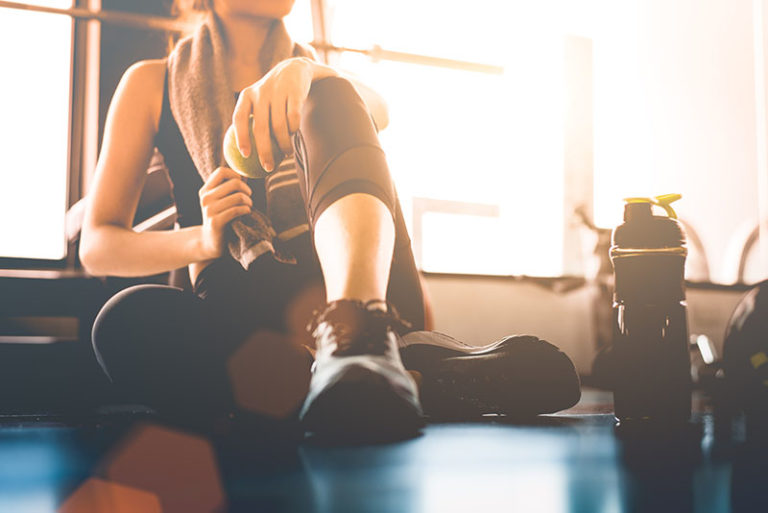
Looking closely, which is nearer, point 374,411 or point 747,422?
point 374,411

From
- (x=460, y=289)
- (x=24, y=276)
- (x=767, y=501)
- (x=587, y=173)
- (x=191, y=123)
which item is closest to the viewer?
(x=767, y=501)

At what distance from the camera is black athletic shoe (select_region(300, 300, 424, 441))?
67 cm

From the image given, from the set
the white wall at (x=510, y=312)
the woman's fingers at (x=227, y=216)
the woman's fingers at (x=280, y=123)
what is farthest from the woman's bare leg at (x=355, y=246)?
the white wall at (x=510, y=312)

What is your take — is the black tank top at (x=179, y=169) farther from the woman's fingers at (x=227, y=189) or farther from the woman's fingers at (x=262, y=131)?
the woman's fingers at (x=262, y=131)

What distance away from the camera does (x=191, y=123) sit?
4.79 feet

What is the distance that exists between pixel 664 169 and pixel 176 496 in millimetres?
2377

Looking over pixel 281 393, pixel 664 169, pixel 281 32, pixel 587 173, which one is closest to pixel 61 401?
pixel 281 393

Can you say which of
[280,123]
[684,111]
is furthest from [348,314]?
[684,111]

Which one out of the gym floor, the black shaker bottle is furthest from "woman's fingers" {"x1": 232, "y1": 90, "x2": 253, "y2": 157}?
the black shaker bottle

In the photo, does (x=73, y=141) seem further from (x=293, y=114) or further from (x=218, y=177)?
(x=293, y=114)

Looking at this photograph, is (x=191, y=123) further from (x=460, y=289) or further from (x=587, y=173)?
(x=587, y=173)

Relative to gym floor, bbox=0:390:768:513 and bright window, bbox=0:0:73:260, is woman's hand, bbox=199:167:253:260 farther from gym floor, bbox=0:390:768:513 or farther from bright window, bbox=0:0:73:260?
gym floor, bbox=0:390:768:513

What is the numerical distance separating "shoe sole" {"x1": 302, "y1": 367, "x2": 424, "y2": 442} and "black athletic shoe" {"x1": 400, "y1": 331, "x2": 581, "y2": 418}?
29 cm

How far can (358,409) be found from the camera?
2.22 ft
